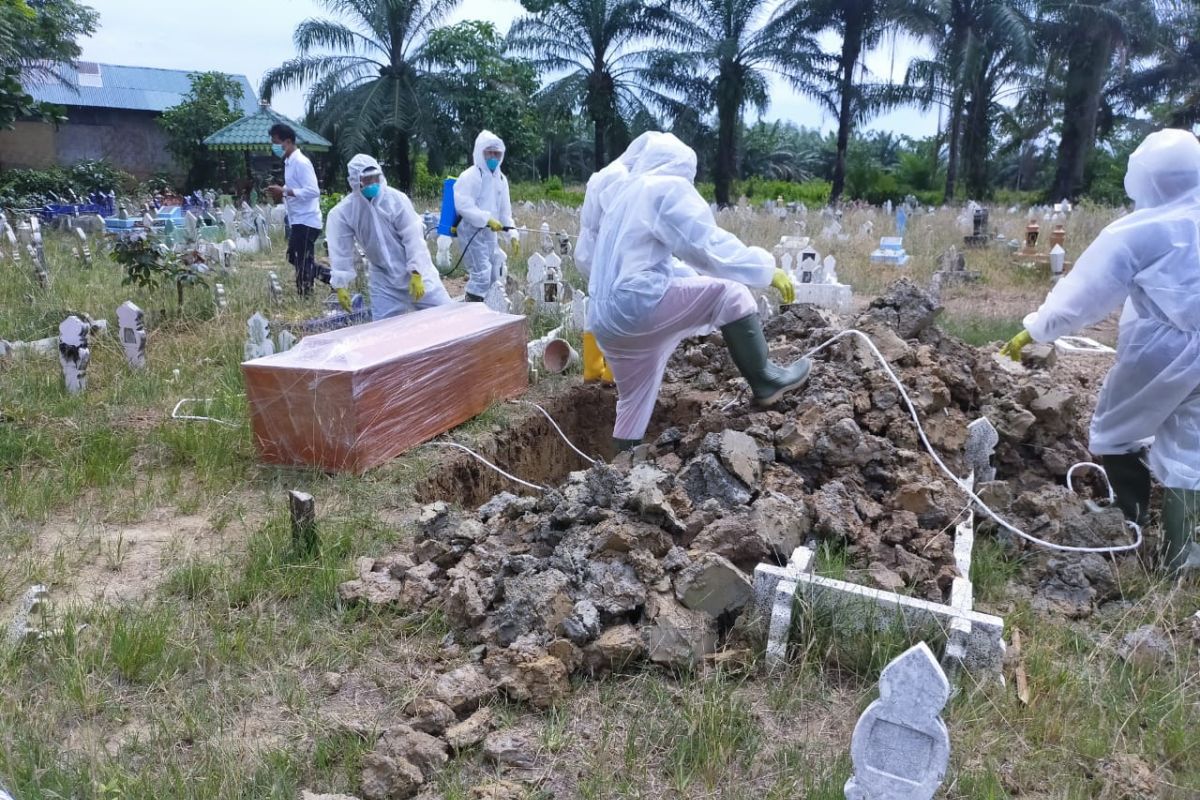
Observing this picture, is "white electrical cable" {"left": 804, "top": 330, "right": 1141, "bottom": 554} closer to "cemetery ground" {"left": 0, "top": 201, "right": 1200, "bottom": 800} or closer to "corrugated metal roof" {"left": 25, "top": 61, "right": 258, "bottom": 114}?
"cemetery ground" {"left": 0, "top": 201, "right": 1200, "bottom": 800}

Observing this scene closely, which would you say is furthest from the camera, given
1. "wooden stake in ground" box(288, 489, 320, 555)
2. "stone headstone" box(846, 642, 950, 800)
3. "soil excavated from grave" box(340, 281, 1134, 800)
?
"wooden stake in ground" box(288, 489, 320, 555)

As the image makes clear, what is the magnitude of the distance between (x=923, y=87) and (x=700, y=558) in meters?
27.6

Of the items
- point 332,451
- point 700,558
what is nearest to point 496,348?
point 332,451

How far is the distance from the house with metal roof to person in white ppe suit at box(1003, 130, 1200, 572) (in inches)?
1179

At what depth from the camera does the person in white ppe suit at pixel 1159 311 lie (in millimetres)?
3252

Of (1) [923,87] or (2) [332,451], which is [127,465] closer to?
(2) [332,451]

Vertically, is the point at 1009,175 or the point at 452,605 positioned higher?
the point at 1009,175

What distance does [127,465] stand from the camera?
14.5 ft

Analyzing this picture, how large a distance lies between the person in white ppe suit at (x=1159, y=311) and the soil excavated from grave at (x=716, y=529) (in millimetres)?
333

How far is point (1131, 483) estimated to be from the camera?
3711 millimetres

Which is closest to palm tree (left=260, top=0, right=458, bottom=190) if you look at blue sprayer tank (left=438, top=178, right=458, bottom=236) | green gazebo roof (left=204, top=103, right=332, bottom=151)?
green gazebo roof (left=204, top=103, right=332, bottom=151)

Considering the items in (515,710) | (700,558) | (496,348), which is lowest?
(515,710)

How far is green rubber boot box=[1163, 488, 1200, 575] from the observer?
325 cm

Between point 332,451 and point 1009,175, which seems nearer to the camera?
point 332,451
